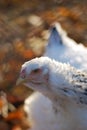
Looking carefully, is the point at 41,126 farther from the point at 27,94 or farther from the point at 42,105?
the point at 27,94

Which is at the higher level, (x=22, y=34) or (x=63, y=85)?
(x=22, y=34)

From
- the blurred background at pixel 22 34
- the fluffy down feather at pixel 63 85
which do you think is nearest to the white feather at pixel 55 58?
the fluffy down feather at pixel 63 85

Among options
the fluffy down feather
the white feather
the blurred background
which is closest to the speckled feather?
the fluffy down feather

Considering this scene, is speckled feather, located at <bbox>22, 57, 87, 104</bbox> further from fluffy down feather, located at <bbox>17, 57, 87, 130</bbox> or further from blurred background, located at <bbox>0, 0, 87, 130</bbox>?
blurred background, located at <bbox>0, 0, 87, 130</bbox>

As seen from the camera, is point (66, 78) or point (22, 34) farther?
point (22, 34)

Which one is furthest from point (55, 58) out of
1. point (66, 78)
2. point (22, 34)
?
point (22, 34)

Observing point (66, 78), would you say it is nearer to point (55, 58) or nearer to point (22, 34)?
point (55, 58)

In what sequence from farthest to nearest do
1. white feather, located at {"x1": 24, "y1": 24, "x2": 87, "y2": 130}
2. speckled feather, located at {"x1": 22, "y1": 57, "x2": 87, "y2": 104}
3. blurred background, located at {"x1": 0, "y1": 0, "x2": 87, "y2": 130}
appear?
blurred background, located at {"x1": 0, "y1": 0, "x2": 87, "y2": 130} < white feather, located at {"x1": 24, "y1": 24, "x2": 87, "y2": 130} < speckled feather, located at {"x1": 22, "y1": 57, "x2": 87, "y2": 104}

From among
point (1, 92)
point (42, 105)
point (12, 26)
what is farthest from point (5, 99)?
point (12, 26)
